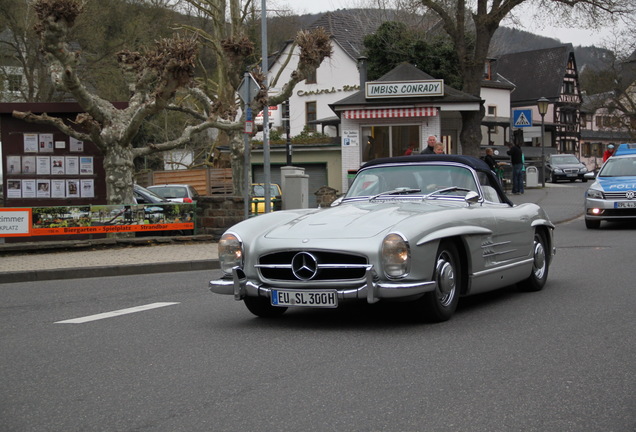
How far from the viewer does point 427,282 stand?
684 cm

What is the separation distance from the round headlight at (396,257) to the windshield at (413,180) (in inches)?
68.7

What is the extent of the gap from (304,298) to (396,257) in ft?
2.62

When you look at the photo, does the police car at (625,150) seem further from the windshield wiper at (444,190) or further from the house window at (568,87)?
the house window at (568,87)

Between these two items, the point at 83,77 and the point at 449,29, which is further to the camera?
the point at 83,77

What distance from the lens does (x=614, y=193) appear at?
17.9 m

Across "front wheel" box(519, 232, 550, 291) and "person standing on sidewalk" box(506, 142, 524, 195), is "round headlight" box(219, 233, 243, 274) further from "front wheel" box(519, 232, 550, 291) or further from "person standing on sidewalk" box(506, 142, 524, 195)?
"person standing on sidewalk" box(506, 142, 524, 195)

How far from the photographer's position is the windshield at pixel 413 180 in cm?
848

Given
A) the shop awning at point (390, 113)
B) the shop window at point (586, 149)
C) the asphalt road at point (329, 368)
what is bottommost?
the asphalt road at point (329, 368)

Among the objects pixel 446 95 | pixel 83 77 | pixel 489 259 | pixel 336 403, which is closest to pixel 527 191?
pixel 446 95

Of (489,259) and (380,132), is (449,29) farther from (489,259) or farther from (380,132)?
(489,259)

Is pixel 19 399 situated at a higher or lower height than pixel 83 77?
lower

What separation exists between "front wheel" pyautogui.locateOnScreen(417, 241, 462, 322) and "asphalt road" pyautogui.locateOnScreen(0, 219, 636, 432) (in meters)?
0.11

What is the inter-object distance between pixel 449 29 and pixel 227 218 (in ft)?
60.3

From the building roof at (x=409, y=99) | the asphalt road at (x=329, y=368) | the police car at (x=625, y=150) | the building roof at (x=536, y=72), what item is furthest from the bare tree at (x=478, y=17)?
the building roof at (x=536, y=72)
